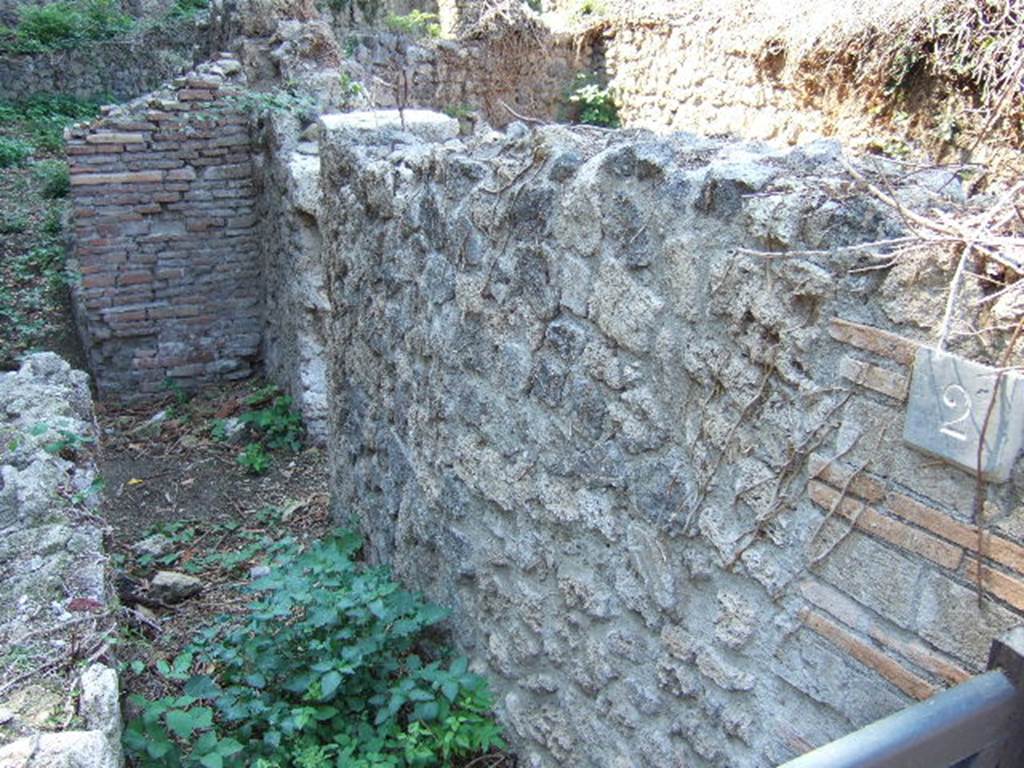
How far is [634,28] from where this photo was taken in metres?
9.64

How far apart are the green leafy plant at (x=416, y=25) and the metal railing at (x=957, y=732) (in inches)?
398

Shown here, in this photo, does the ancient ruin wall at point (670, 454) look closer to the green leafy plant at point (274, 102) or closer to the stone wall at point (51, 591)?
the stone wall at point (51, 591)

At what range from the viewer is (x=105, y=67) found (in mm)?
13828

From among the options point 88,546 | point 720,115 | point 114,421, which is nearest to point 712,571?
point 88,546

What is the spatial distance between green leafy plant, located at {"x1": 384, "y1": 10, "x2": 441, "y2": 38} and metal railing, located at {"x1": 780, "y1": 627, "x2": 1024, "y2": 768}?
10.1m

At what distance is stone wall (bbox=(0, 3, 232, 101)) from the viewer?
1321cm

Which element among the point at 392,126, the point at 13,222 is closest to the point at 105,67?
the point at 13,222

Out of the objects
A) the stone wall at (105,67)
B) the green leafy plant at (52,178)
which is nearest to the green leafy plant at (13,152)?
the green leafy plant at (52,178)

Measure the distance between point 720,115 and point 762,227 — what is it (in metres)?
7.49

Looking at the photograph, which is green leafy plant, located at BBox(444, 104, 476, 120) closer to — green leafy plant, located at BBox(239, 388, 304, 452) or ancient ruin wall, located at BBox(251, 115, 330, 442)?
ancient ruin wall, located at BBox(251, 115, 330, 442)

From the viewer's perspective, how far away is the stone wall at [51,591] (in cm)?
207

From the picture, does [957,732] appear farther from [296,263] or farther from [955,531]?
[296,263]

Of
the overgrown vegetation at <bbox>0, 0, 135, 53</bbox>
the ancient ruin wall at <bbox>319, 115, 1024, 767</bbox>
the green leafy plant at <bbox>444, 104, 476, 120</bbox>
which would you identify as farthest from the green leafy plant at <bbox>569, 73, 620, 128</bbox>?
the overgrown vegetation at <bbox>0, 0, 135, 53</bbox>

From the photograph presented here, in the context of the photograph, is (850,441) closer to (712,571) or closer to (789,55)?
(712,571)
